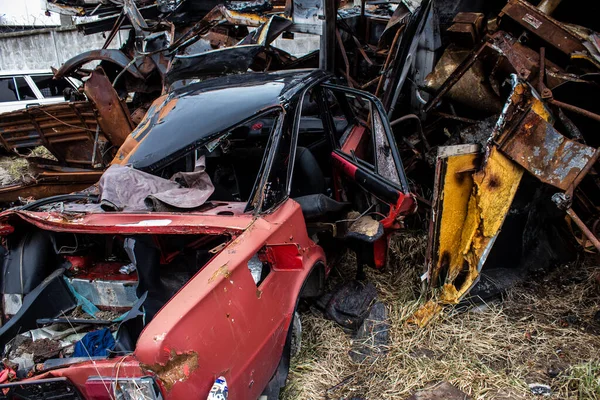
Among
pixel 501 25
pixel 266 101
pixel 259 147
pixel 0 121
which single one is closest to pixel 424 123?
pixel 501 25

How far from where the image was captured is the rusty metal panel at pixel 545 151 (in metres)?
2.98

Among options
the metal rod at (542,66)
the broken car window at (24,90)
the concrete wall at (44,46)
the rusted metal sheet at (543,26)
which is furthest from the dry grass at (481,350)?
the concrete wall at (44,46)

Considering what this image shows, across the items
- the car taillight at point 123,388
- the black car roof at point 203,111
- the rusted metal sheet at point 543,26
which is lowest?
the car taillight at point 123,388

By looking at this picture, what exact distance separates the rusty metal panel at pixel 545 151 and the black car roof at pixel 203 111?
4.73ft

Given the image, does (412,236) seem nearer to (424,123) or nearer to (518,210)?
(518,210)

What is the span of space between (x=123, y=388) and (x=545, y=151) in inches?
111

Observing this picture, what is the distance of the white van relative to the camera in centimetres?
806

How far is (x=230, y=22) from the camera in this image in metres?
6.57

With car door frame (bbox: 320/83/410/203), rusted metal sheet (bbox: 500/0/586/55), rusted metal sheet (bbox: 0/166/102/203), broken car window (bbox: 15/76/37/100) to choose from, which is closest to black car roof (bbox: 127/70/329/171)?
car door frame (bbox: 320/83/410/203)

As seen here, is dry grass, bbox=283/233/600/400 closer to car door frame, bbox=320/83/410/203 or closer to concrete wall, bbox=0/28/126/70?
car door frame, bbox=320/83/410/203

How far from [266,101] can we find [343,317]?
162 cm

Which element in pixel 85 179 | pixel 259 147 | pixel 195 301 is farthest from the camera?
pixel 85 179

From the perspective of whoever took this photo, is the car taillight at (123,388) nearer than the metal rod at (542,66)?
Yes

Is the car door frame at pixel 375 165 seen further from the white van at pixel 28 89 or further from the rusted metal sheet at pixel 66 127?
the white van at pixel 28 89
